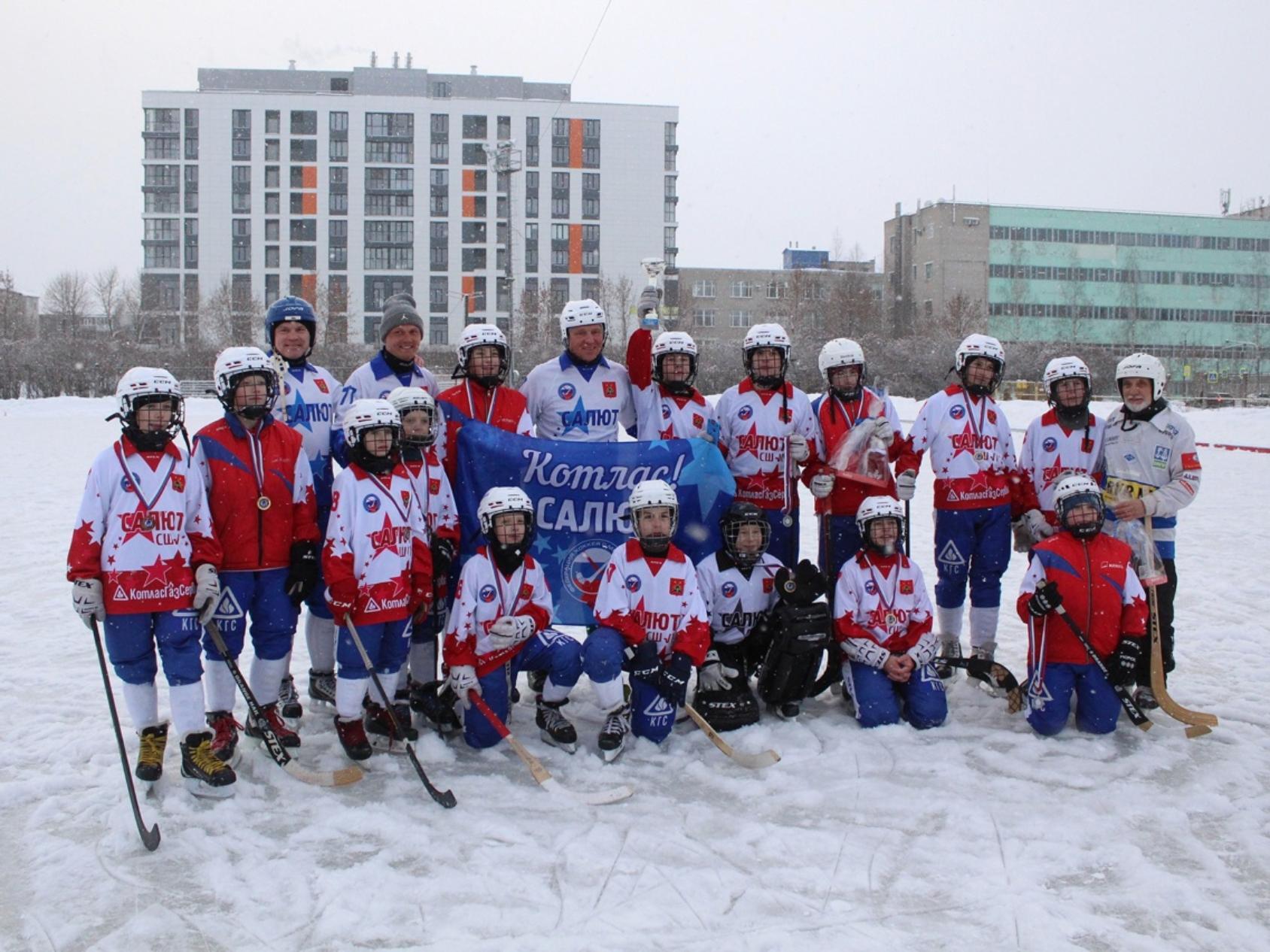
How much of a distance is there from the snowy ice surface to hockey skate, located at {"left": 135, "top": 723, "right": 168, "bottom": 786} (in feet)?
0.41

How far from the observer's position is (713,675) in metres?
5.39

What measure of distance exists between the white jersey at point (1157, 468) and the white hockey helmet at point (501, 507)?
3.28 meters

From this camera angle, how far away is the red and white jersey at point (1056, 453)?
19.7ft

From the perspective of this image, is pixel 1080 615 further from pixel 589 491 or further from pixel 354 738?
pixel 354 738

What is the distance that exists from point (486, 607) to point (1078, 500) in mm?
3071

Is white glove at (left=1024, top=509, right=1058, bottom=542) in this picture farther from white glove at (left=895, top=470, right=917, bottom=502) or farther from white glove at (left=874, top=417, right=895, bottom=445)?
white glove at (left=874, top=417, right=895, bottom=445)

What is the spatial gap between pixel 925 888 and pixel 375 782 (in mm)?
2396

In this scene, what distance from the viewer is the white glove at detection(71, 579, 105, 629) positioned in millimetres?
4227

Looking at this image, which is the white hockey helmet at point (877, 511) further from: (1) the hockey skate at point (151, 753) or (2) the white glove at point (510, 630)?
(1) the hockey skate at point (151, 753)

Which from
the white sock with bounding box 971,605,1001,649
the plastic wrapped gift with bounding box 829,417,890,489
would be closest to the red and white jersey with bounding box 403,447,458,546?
the plastic wrapped gift with bounding box 829,417,890,489

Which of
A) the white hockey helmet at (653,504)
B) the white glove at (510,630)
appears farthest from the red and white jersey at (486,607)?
the white hockey helmet at (653,504)

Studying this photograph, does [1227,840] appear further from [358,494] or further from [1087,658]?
[358,494]

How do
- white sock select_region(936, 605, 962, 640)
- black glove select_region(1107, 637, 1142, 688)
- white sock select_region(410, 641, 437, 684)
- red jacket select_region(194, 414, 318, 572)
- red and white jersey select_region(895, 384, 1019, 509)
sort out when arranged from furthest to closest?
1. white sock select_region(936, 605, 962, 640)
2. red and white jersey select_region(895, 384, 1019, 509)
3. white sock select_region(410, 641, 437, 684)
4. black glove select_region(1107, 637, 1142, 688)
5. red jacket select_region(194, 414, 318, 572)

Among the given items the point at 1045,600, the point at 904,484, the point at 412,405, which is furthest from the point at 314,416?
the point at 1045,600
